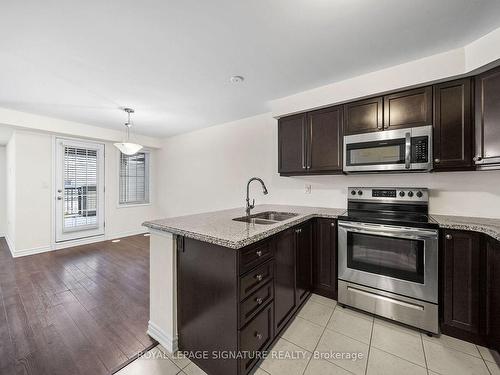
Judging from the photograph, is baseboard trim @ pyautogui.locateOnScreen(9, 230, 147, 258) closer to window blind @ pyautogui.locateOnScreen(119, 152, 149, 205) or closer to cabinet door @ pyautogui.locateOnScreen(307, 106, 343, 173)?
window blind @ pyautogui.locateOnScreen(119, 152, 149, 205)

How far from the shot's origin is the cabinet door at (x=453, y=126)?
73.2 inches

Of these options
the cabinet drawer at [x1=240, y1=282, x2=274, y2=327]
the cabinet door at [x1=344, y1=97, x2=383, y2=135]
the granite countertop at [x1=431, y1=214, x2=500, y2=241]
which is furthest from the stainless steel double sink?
the granite countertop at [x1=431, y1=214, x2=500, y2=241]

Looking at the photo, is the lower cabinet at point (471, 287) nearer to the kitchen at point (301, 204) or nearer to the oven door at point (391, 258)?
the kitchen at point (301, 204)

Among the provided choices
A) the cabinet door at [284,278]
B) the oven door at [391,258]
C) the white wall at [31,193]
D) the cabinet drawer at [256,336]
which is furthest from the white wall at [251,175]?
the white wall at [31,193]

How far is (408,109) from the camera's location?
2086 millimetres

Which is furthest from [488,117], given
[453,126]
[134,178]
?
[134,178]

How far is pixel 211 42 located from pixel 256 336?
7.52ft

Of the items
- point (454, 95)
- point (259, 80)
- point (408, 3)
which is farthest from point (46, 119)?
point (454, 95)

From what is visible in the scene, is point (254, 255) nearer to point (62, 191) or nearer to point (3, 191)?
point (62, 191)

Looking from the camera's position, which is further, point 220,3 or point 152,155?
point 152,155

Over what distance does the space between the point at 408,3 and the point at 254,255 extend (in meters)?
1.95

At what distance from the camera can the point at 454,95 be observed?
1902 millimetres

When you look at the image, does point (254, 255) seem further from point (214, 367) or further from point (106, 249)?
point (106, 249)

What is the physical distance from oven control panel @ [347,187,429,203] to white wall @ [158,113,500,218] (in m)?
0.16
